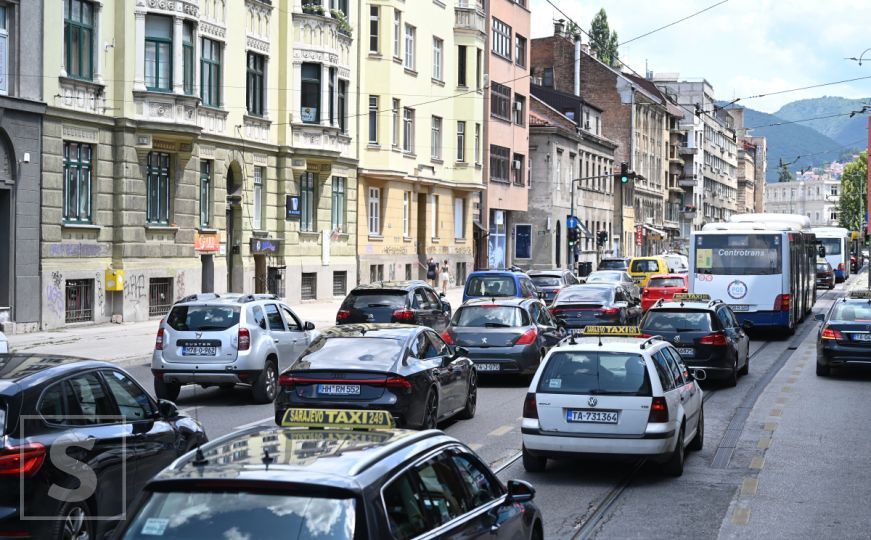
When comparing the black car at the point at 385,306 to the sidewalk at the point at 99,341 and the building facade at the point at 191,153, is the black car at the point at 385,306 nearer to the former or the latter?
the sidewalk at the point at 99,341

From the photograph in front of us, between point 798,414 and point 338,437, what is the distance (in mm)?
13000

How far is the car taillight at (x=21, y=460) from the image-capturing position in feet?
24.3

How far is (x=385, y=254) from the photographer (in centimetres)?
4834

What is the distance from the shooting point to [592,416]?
39.7 feet

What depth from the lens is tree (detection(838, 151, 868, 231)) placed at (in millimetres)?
149375

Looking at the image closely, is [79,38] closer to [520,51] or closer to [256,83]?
[256,83]

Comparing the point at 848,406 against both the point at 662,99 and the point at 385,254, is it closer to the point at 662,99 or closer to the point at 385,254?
the point at 385,254

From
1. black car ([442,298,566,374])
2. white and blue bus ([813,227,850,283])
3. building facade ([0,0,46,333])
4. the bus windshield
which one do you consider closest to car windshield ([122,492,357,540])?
black car ([442,298,566,374])

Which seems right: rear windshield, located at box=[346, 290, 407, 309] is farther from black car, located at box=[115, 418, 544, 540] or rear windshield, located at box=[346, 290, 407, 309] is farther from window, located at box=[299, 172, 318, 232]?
window, located at box=[299, 172, 318, 232]

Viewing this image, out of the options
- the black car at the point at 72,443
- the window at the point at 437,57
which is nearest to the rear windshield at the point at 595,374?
the black car at the point at 72,443

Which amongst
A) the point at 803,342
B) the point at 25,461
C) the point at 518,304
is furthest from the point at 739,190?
the point at 25,461

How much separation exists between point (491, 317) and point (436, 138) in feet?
110

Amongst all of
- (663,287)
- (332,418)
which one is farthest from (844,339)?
(663,287)

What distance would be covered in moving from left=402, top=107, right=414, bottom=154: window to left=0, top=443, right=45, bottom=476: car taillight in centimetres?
4242
